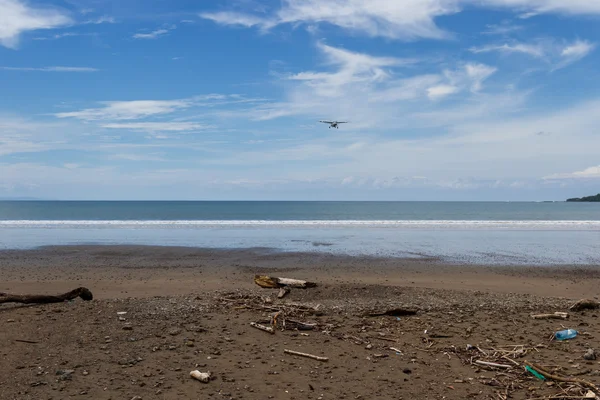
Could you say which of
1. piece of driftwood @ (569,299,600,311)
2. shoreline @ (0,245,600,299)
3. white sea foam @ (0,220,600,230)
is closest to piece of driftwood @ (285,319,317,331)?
shoreline @ (0,245,600,299)

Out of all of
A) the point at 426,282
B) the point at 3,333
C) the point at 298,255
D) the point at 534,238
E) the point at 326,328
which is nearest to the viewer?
the point at 3,333

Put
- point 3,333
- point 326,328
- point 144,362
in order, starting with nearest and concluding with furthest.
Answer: point 144,362
point 3,333
point 326,328

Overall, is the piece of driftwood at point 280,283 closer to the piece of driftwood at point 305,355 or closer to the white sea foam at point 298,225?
the piece of driftwood at point 305,355

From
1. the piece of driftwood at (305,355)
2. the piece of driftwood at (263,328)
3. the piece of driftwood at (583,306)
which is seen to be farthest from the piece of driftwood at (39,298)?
the piece of driftwood at (583,306)

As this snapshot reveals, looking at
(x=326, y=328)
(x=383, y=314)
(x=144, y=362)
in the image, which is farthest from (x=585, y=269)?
(x=144, y=362)

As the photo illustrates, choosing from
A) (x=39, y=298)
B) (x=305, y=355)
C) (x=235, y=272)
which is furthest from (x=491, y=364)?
(x=235, y=272)

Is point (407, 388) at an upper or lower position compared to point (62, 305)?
lower

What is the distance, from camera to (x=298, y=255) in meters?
20.2

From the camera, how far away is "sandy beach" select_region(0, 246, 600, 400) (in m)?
5.73

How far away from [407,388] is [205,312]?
3.93m

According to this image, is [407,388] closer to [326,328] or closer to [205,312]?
[326,328]

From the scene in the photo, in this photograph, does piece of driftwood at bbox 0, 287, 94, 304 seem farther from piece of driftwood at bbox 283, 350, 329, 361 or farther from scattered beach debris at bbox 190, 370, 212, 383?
piece of driftwood at bbox 283, 350, 329, 361

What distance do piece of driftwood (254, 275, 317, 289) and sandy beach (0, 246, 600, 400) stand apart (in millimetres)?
226

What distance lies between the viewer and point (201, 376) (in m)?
5.86
